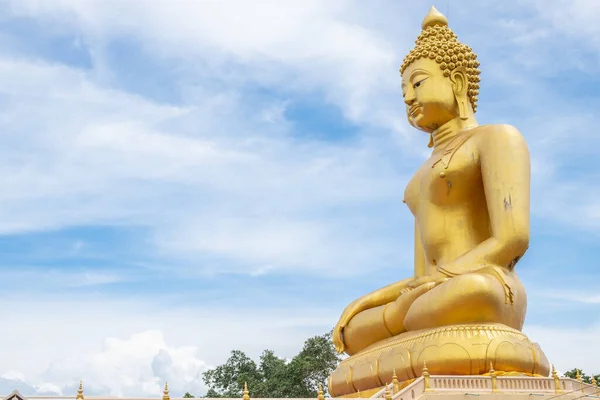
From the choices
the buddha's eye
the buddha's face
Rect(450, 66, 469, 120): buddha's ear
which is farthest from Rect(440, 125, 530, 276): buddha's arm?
the buddha's eye

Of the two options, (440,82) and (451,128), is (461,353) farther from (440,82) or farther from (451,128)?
(440,82)

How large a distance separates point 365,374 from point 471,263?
310 centimetres

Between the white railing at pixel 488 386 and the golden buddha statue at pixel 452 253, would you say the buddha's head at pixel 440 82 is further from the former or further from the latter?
the white railing at pixel 488 386

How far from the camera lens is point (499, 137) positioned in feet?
50.4

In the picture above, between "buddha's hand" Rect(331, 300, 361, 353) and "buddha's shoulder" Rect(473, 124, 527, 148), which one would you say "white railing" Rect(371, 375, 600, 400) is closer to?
"buddha's hand" Rect(331, 300, 361, 353)

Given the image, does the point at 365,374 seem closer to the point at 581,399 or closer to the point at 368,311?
the point at 368,311

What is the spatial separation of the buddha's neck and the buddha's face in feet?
0.36

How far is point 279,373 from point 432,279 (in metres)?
20.9

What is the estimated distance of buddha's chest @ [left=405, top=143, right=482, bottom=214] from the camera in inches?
620

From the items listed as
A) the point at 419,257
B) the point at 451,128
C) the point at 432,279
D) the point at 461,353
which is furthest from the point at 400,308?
the point at 451,128

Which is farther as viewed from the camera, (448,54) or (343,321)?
(448,54)

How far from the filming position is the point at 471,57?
1741 centimetres

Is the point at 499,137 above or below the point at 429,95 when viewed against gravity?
below

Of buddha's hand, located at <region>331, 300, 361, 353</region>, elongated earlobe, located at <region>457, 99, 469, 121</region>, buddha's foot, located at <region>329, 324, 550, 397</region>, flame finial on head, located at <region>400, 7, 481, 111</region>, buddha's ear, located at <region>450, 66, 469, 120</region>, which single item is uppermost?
flame finial on head, located at <region>400, 7, 481, 111</region>
